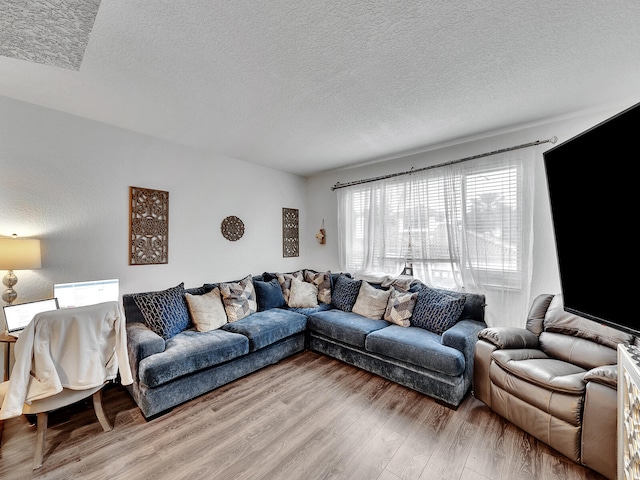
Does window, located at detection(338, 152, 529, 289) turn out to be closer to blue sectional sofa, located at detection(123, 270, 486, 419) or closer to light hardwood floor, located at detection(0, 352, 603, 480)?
blue sectional sofa, located at detection(123, 270, 486, 419)

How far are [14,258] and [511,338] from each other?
3.91m

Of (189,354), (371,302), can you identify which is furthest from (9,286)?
(371,302)

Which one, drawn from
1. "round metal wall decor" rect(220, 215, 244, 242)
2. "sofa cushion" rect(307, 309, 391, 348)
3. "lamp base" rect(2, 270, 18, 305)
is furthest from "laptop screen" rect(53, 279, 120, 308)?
"sofa cushion" rect(307, 309, 391, 348)

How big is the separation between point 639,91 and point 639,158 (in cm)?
195

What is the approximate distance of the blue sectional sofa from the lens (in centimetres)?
220

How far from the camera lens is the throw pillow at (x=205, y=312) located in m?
2.79

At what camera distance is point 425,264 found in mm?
3377

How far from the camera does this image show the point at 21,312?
6.73 ft

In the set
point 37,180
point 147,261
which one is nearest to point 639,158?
point 147,261

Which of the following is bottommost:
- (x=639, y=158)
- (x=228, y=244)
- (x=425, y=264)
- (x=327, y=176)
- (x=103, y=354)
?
(x=103, y=354)

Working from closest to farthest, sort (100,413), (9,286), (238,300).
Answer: (100,413), (9,286), (238,300)

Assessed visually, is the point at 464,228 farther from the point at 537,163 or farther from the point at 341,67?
the point at 341,67

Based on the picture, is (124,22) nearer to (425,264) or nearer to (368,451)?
(368,451)

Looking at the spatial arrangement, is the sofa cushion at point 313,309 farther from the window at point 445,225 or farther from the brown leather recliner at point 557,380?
the brown leather recliner at point 557,380
